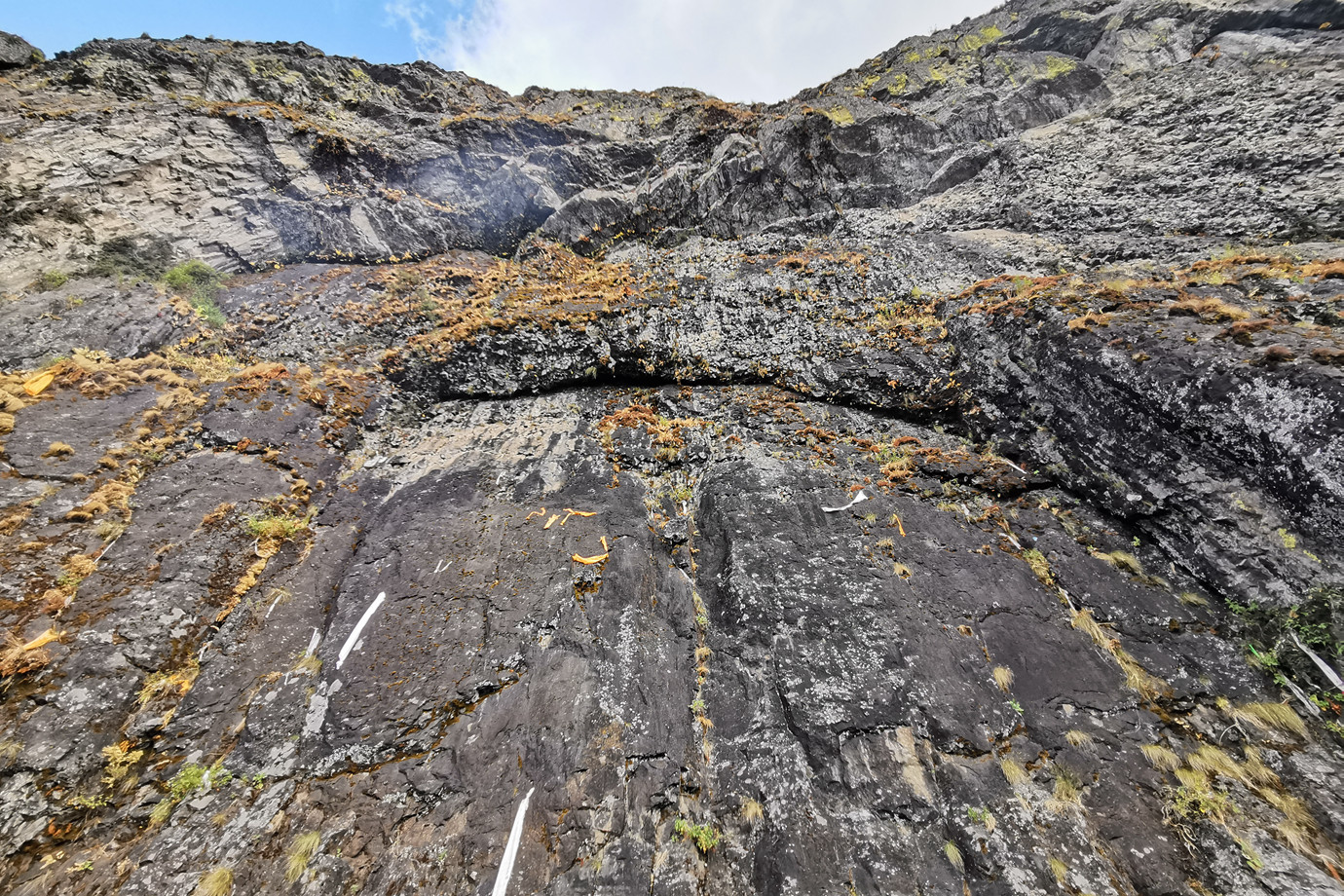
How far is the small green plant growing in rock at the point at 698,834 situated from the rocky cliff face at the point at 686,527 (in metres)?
0.03

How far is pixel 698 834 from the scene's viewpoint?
4477 millimetres

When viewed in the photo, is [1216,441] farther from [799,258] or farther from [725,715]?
[799,258]

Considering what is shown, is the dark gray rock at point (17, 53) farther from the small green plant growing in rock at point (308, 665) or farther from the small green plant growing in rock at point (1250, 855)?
the small green plant growing in rock at point (1250, 855)

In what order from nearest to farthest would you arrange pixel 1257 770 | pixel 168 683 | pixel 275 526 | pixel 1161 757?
1. pixel 1257 770
2. pixel 1161 757
3. pixel 168 683
4. pixel 275 526

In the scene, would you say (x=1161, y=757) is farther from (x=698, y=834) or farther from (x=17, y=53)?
(x=17, y=53)

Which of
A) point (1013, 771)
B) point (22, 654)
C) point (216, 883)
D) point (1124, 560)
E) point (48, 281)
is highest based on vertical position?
point (48, 281)

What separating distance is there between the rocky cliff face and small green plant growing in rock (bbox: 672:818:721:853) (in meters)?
0.03

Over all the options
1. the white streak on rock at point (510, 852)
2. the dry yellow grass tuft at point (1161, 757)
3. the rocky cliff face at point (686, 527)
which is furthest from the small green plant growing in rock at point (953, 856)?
the white streak on rock at point (510, 852)

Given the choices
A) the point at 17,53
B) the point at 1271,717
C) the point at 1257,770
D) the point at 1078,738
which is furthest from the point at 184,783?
the point at 17,53

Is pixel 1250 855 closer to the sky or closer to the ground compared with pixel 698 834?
closer to the ground

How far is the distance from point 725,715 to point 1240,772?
5.21 meters

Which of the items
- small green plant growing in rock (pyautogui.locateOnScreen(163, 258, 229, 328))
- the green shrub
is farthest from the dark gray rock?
small green plant growing in rock (pyautogui.locateOnScreen(163, 258, 229, 328))

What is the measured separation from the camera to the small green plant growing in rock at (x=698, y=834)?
14.5ft

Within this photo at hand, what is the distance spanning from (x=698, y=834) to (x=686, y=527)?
3889 mm
